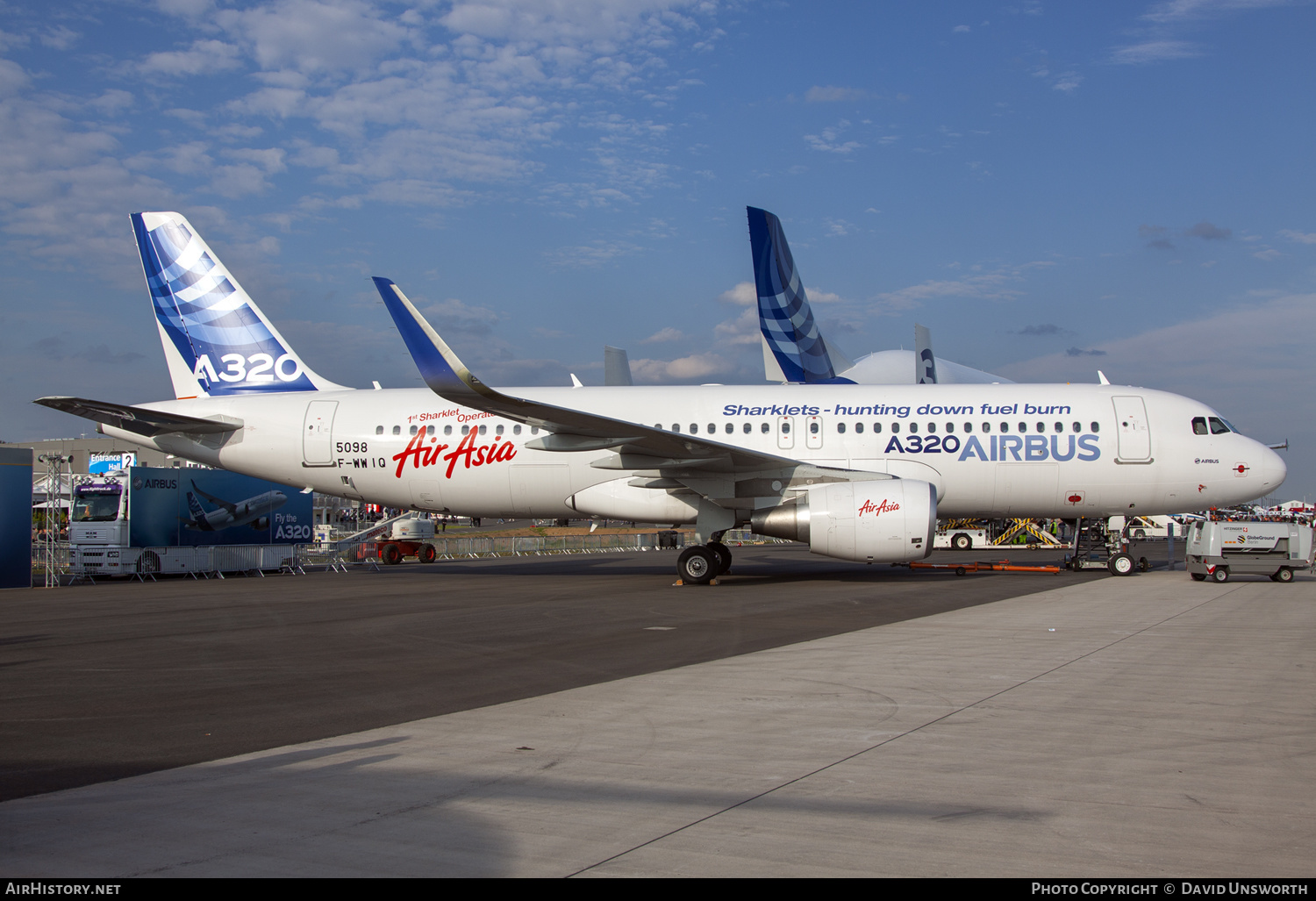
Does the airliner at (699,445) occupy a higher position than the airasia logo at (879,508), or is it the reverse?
the airliner at (699,445)

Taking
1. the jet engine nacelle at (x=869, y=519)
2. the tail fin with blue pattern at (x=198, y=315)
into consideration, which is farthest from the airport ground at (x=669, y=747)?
the tail fin with blue pattern at (x=198, y=315)

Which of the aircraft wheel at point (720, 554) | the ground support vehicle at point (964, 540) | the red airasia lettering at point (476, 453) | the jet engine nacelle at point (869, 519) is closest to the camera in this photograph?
the jet engine nacelle at point (869, 519)

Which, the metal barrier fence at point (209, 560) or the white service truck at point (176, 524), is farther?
the white service truck at point (176, 524)

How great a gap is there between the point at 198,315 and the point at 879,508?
1526 cm

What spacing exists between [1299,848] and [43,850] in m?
5.16

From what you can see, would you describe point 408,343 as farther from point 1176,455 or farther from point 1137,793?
point 1176,455

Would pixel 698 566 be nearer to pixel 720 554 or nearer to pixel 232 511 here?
pixel 720 554

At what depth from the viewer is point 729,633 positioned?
36.3ft

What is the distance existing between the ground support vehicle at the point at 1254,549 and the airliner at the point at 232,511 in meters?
24.6

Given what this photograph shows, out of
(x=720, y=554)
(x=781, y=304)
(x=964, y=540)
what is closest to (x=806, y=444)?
(x=720, y=554)

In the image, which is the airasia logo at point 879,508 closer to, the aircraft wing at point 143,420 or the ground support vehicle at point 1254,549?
the ground support vehicle at point 1254,549

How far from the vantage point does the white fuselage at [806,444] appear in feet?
60.8

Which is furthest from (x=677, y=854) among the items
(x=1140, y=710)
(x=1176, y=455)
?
(x=1176, y=455)

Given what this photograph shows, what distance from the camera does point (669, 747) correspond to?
562 centimetres
